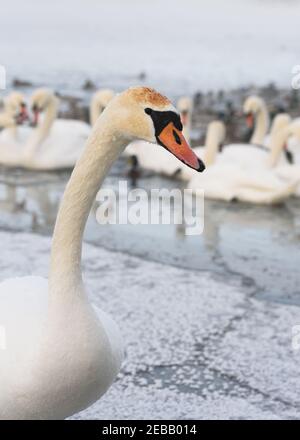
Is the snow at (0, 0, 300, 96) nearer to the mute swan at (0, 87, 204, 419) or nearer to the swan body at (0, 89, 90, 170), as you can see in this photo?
the swan body at (0, 89, 90, 170)

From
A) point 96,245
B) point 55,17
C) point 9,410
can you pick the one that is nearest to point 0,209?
point 96,245

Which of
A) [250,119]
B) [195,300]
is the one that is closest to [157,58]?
[250,119]

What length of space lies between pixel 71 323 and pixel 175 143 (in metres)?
0.95

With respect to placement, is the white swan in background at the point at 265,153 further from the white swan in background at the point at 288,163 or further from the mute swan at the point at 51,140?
the mute swan at the point at 51,140

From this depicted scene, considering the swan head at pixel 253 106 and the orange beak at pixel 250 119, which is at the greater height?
the swan head at pixel 253 106

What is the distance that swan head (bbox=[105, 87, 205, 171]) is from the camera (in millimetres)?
3488

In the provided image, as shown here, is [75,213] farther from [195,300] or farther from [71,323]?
[195,300]

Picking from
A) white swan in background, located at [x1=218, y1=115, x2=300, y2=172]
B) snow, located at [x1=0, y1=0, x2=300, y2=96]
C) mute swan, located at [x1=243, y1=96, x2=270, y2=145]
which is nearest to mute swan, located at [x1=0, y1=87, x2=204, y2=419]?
white swan in background, located at [x1=218, y1=115, x2=300, y2=172]
